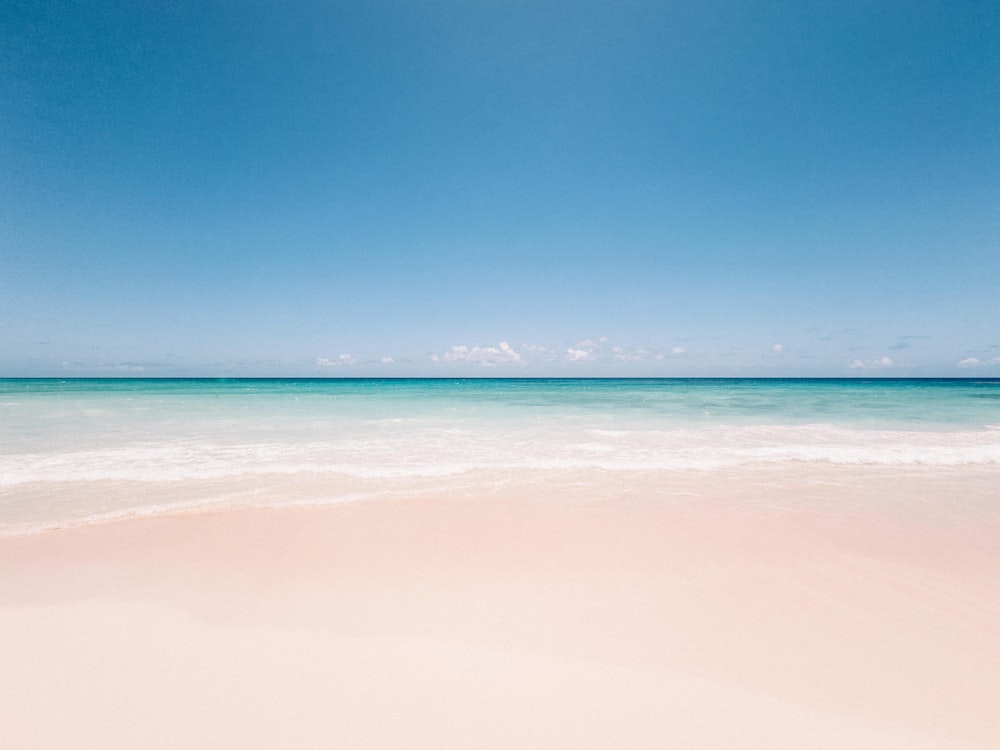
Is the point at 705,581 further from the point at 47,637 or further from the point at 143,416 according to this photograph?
the point at 143,416

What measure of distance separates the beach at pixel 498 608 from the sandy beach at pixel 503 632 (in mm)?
17

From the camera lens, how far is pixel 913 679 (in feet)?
8.61

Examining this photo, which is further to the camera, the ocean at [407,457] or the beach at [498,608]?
the ocean at [407,457]

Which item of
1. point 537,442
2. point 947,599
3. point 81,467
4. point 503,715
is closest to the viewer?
point 503,715

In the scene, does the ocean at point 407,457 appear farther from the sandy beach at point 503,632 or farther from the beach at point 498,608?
the sandy beach at point 503,632

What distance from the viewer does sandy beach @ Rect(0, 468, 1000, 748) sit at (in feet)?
7.56

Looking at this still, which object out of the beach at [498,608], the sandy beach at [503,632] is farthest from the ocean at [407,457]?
the sandy beach at [503,632]

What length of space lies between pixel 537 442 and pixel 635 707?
28.5ft

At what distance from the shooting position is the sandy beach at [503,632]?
2.30 metres

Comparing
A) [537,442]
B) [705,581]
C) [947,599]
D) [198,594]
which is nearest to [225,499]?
[198,594]

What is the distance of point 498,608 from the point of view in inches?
135

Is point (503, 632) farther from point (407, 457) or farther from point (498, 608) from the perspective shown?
point (407, 457)

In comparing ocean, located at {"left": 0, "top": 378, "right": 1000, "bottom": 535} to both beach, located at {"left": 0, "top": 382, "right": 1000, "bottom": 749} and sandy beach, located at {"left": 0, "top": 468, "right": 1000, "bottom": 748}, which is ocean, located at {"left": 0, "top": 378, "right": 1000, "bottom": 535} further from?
sandy beach, located at {"left": 0, "top": 468, "right": 1000, "bottom": 748}

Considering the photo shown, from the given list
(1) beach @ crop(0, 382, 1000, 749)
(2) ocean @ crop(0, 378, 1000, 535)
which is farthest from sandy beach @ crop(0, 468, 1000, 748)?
(2) ocean @ crop(0, 378, 1000, 535)
